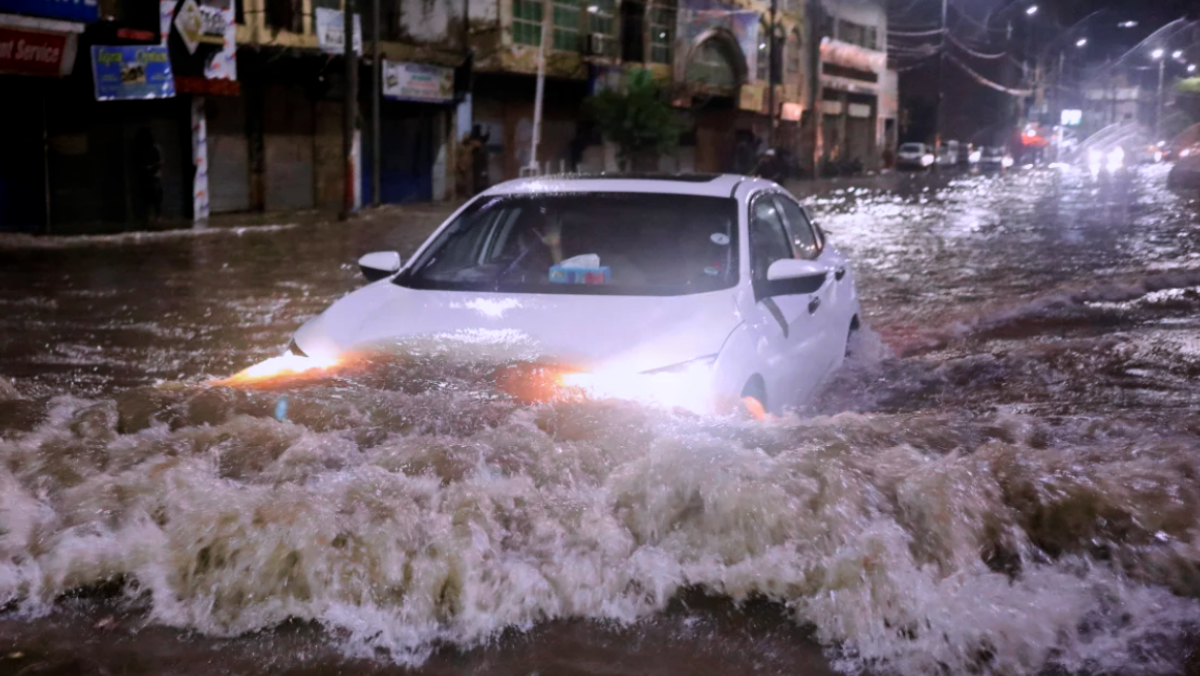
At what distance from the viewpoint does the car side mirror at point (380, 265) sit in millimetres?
5605

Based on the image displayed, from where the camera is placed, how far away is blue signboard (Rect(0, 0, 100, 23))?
57.0 feet

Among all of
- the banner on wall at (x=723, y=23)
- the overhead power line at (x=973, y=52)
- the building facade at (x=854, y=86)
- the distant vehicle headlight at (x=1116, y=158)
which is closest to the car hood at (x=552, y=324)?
the banner on wall at (x=723, y=23)

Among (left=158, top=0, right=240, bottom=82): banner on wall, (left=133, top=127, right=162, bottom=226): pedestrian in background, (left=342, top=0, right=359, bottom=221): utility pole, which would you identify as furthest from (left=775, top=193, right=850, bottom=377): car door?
(left=158, top=0, right=240, bottom=82): banner on wall

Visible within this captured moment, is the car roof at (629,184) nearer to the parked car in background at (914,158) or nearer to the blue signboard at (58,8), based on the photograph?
the blue signboard at (58,8)

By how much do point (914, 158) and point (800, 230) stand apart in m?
51.6

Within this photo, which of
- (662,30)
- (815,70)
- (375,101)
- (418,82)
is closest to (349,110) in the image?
(375,101)

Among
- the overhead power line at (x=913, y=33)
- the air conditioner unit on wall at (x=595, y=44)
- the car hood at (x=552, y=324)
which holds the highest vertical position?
the overhead power line at (x=913, y=33)

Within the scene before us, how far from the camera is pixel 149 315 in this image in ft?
34.3

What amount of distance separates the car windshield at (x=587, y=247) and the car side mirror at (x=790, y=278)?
0.50ft

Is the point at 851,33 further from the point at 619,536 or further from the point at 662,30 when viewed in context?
the point at 619,536

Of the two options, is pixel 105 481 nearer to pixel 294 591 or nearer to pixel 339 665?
pixel 294 591

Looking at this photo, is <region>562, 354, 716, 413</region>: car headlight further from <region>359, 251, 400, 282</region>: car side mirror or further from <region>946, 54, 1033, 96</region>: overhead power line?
<region>946, 54, 1033, 96</region>: overhead power line

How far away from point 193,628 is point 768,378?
8.53 ft

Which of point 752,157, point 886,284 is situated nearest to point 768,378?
point 886,284
